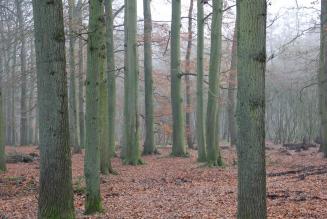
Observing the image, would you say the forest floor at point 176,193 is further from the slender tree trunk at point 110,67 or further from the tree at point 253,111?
the tree at point 253,111

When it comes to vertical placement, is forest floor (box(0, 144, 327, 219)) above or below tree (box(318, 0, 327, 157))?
below

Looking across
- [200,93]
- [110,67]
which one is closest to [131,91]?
[110,67]

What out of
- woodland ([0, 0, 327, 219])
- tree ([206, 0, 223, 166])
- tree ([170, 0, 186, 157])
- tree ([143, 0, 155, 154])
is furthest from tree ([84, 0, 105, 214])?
tree ([143, 0, 155, 154])

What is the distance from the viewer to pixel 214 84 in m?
15.6

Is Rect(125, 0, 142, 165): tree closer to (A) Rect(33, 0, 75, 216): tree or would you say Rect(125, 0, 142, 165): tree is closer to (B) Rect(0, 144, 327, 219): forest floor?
(B) Rect(0, 144, 327, 219): forest floor

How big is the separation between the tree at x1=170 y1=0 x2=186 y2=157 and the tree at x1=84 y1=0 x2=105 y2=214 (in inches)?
456

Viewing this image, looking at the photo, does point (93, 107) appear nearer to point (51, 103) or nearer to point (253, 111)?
point (51, 103)

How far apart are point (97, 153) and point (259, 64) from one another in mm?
3823

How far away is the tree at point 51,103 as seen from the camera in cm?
602

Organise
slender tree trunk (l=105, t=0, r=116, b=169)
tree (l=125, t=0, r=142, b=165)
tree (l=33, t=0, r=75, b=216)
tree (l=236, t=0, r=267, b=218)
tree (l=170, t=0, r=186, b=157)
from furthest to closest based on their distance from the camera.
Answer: tree (l=170, t=0, r=186, b=157)
tree (l=125, t=0, r=142, b=165)
slender tree trunk (l=105, t=0, r=116, b=169)
tree (l=33, t=0, r=75, b=216)
tree (l=236, t=0, r=267, b=218)

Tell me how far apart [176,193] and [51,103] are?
5.29 m

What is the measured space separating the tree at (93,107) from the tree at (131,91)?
28.9 ft

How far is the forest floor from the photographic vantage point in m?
7.92

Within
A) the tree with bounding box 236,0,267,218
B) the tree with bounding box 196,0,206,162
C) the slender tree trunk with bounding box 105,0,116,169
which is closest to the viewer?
the tree with bounding box 236,0,267,218
